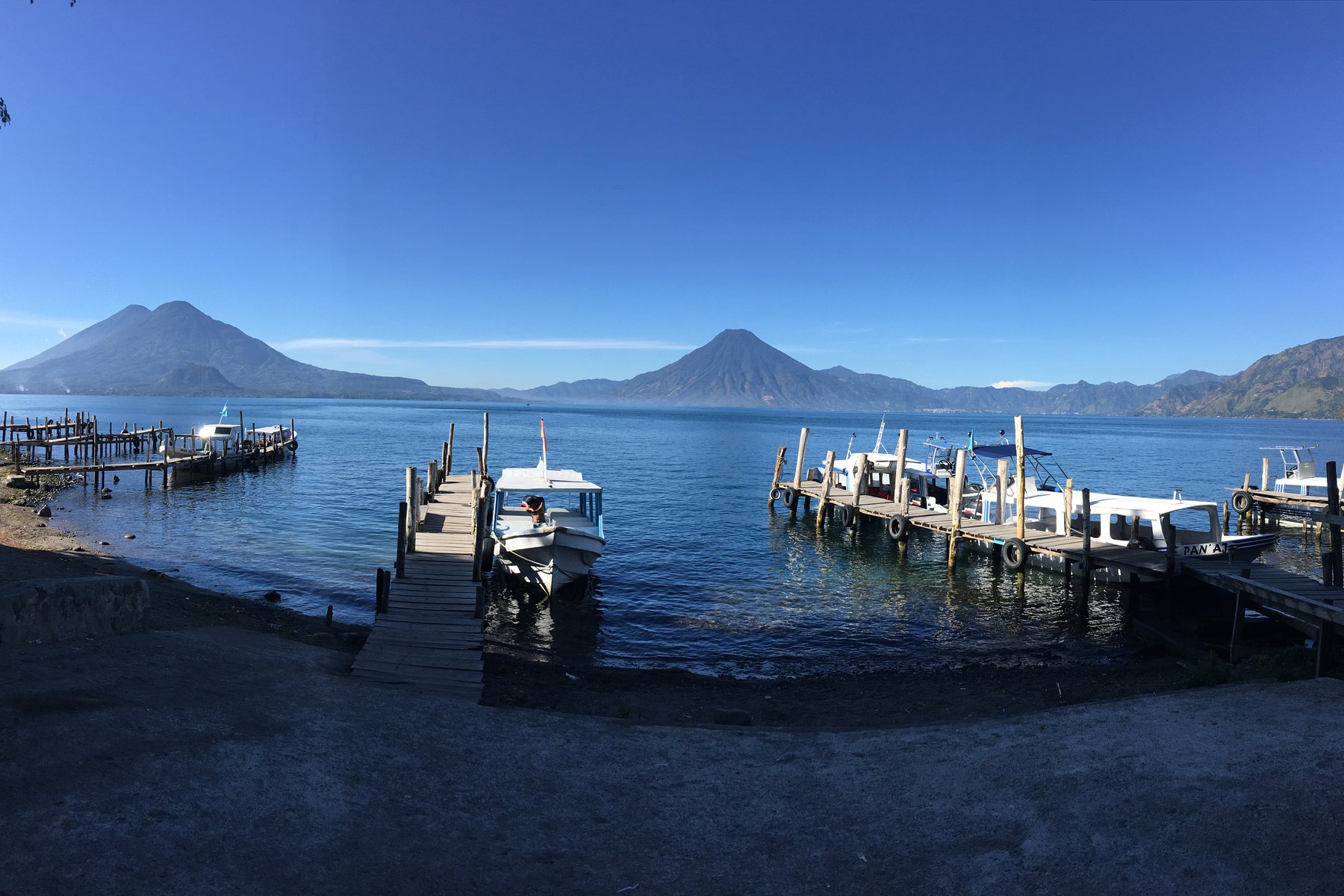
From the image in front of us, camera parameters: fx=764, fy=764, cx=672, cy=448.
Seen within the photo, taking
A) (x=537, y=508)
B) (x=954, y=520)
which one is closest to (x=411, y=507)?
(x=537, y=508)

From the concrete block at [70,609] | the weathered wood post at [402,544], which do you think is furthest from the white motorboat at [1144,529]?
the concrete block at [70,609]

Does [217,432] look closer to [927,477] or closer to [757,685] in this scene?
[927,477]

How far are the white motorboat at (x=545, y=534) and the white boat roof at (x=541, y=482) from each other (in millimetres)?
22

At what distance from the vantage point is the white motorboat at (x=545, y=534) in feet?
67.9

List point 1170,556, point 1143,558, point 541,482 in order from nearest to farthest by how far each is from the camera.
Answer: point 1170,556 < point 1143,558 < point 541,482

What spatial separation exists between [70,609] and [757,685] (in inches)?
425

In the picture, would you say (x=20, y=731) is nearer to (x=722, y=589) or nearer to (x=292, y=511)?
(x=722, y=589)

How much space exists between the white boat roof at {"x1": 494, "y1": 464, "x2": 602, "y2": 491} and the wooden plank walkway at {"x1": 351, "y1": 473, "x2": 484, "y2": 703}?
1951 mm

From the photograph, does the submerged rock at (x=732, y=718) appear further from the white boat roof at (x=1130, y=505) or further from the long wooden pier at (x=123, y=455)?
the long wooden pier at (x=123, y=455)

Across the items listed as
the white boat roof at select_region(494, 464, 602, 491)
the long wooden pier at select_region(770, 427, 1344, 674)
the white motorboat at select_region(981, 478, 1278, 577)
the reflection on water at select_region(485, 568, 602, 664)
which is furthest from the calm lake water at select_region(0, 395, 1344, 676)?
the white boat roof at select_region(494, 464, 602, 491)

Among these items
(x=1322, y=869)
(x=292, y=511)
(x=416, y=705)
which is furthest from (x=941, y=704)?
(x=292, y=511)

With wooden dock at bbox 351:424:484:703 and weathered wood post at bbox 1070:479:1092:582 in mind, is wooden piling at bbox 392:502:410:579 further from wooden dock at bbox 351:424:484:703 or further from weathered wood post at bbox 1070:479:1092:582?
weathered wood post at bbox 1070:479:1092:582

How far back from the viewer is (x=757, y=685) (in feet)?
48.0

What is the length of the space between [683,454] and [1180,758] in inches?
2944
